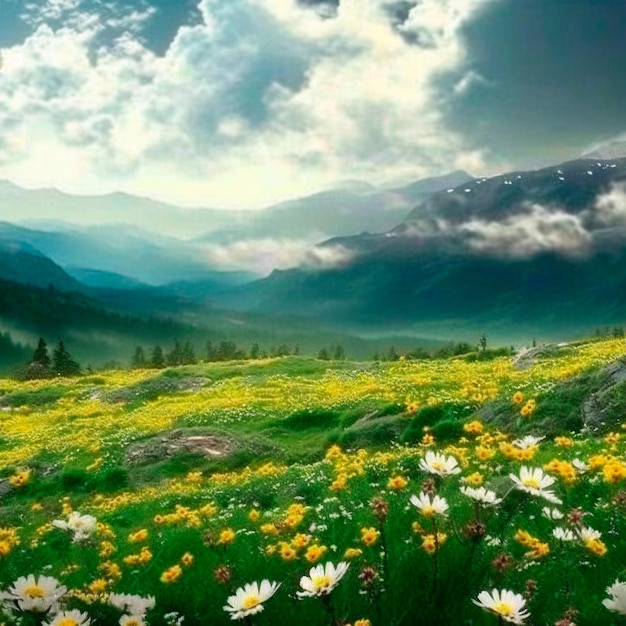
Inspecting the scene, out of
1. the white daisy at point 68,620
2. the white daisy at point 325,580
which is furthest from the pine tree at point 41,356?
the white daisy at point 325,580

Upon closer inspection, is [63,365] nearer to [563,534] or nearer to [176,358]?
[176,358]

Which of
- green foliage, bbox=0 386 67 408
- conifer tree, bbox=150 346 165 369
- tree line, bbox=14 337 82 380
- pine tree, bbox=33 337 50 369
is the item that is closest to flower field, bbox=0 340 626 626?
green foliage, bbox=0 386 67 408

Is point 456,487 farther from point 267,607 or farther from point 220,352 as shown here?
point 220,352

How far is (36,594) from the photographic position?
3631 millimetres

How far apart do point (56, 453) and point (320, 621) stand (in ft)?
91.6

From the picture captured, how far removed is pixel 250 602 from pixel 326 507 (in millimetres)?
5707

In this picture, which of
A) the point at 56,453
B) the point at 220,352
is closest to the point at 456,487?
the point at 56,453

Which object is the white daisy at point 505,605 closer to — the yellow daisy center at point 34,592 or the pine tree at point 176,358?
the yellow daisy center at point 34,592

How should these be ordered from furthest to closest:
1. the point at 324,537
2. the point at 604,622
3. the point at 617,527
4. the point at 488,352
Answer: the point at 488,352 → the point at 324,537 → the point at 617,527 → the point at 604,622

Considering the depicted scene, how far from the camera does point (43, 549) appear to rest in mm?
11055

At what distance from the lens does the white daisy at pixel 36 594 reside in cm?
352

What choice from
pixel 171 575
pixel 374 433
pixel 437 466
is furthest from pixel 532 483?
pixel 374 433

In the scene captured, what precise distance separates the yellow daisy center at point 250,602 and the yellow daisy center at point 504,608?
3.33 feet

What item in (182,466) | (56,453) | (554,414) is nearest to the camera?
(554,414)
